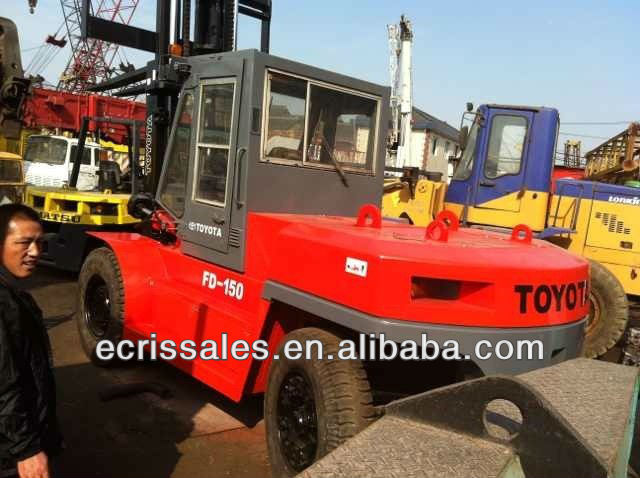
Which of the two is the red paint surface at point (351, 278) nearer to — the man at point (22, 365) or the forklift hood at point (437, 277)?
the forklift hood at point (437, 277)

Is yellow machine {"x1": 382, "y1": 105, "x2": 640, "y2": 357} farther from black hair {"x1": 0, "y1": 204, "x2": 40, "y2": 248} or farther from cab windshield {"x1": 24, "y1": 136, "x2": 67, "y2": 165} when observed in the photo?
cab windshield {"x1": 24, "y1": 136, "x2": 67, "y2": 165}

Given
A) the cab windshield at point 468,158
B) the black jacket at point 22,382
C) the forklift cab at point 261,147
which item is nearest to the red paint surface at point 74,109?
the cab windshield at point 468,158

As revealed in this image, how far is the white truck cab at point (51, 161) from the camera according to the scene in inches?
538

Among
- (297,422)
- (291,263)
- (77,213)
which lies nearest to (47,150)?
(77,213)

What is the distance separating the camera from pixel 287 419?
3.29m

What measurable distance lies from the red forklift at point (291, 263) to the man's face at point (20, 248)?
1388 mm

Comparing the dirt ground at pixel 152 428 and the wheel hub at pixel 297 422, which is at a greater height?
the wheel hub at pixel 297 422

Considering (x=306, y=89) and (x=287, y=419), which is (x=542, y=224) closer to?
(x=306, y=89)

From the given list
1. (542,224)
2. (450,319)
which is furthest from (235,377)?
(542,224)

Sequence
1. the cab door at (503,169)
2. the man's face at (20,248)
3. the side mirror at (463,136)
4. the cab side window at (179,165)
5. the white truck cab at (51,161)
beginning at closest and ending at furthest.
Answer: the man's face at (20,248), the cab side window at (179,165), the cab door at (503,169), the side mirror at (463,136), the white truck cab at (51,161)

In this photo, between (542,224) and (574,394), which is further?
(542,224)

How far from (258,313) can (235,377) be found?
0.48 m

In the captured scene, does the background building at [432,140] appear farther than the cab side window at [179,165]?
Yes

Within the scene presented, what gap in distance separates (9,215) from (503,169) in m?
6.43
